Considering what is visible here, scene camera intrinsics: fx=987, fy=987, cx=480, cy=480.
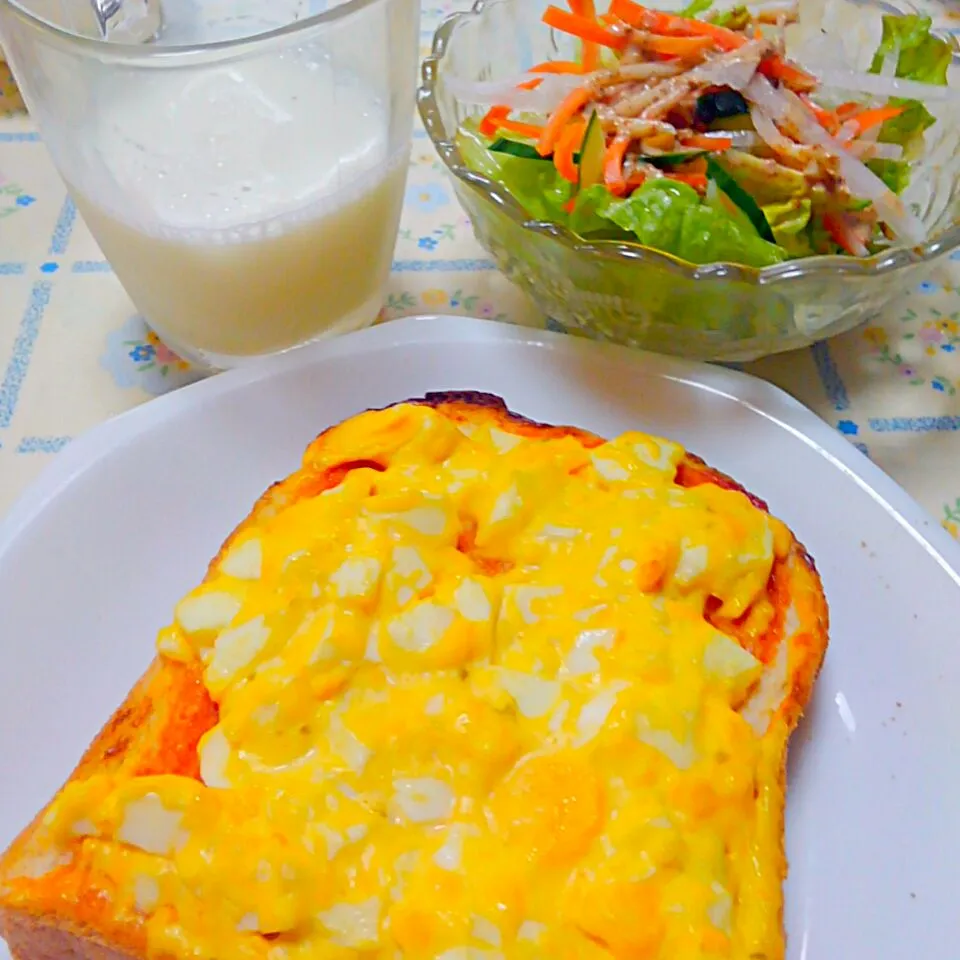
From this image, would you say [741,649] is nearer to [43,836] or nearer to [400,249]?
[43,836]

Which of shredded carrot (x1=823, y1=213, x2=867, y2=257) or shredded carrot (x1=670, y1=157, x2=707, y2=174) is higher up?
shredded carrot (x1=670, y1=157, x2=707, y2=174)

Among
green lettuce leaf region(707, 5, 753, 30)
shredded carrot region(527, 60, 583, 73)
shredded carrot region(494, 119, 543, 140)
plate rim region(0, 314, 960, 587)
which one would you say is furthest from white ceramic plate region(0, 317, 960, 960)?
green lettuce leaf region(707, 5, 753, 30)

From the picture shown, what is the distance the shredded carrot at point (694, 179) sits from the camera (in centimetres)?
196

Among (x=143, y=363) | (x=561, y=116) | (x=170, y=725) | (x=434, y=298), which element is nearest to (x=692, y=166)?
(x=561, y=116)

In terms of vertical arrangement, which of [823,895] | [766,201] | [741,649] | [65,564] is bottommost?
[823,895]

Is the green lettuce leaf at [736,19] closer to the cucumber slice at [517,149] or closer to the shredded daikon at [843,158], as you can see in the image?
the shredded daikon at [843,158]

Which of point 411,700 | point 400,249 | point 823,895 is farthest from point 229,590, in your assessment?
point 400,249

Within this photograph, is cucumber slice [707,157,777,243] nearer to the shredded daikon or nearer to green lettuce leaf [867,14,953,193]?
the shredded daikon

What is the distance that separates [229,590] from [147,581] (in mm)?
380

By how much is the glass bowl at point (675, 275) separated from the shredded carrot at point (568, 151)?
0.63 feet

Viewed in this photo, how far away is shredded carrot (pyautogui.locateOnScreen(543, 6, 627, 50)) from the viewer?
2.10m

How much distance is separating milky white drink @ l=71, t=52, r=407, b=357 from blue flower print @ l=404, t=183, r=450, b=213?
569mm

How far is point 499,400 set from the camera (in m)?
1.75

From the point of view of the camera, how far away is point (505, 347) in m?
1.94
